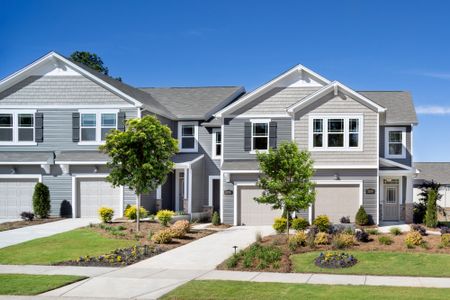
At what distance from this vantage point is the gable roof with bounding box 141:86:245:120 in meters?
34.2

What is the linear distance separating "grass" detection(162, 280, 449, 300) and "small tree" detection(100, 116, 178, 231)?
1095 cm

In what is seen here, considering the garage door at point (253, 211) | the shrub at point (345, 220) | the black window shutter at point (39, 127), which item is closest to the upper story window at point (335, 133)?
the shrub at point (345, 220)

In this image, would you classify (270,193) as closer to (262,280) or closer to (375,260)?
(375,260)

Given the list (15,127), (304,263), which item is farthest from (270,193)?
(15,127)

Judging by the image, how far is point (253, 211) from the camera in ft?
99.3

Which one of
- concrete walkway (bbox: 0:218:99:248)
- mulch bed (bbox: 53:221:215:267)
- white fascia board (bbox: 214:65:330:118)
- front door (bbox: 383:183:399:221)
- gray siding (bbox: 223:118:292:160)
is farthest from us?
front door (bbox: 383:183:399:221)

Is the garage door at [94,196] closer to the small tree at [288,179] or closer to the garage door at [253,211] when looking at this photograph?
the garage door at [253,211]

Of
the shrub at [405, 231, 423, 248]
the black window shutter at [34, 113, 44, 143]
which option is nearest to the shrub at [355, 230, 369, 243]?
the shrub at [405, 231, 423, 248]

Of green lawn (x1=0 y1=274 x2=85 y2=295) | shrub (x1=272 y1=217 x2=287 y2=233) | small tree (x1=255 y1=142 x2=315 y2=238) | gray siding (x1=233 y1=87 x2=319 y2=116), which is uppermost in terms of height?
gray siding (x1=233 y1=87 x2=319 y2=116)

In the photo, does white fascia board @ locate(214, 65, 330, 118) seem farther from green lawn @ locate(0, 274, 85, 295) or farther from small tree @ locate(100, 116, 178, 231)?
green lawn @ locate(0, 274, 85, 295)

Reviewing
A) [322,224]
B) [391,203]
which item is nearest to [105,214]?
[322,224]

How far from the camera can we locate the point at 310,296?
13305 mm

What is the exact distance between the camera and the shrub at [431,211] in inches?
1097

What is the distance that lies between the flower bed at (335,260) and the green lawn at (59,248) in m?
7.50
